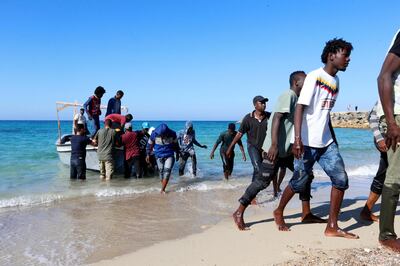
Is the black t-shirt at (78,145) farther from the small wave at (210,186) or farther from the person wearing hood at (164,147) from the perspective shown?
the small wave at (210,186)

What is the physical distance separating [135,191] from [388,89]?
20.4 ft

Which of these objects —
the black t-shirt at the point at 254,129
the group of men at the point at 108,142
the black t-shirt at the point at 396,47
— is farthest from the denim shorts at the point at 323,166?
the group of men at the point at 108,142

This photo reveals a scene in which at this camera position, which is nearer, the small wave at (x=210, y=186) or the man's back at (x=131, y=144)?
the small wave at (x=210, y=186)

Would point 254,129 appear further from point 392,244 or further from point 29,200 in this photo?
point 29,200

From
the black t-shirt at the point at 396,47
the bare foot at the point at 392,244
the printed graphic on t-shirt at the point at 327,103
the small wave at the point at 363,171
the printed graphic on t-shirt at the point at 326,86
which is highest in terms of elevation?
the black t-shirt at the point at 396,47

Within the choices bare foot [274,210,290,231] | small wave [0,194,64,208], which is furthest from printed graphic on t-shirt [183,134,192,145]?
bare foot [274,210,290,231]

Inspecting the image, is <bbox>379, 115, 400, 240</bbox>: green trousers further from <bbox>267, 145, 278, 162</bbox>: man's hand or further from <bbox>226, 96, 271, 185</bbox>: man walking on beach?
<bbox>226, 96, 271, 185</bbox>: man walking on beach

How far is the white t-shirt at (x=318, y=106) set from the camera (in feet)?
12.4

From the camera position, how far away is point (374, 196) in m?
4.55

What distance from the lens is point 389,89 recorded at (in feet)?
9.83

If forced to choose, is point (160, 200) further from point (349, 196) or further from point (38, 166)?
point (38, 166)

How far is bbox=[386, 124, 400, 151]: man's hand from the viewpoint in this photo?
2.99 metres

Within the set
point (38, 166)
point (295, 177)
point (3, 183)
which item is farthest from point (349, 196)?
point (38, 166)

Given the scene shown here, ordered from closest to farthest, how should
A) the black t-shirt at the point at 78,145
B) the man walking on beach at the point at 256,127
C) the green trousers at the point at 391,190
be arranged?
the green trousers at the point at 391,190 < the man walking on beach at the point at 256,127 < the black t-shirt at the point at 78,145
